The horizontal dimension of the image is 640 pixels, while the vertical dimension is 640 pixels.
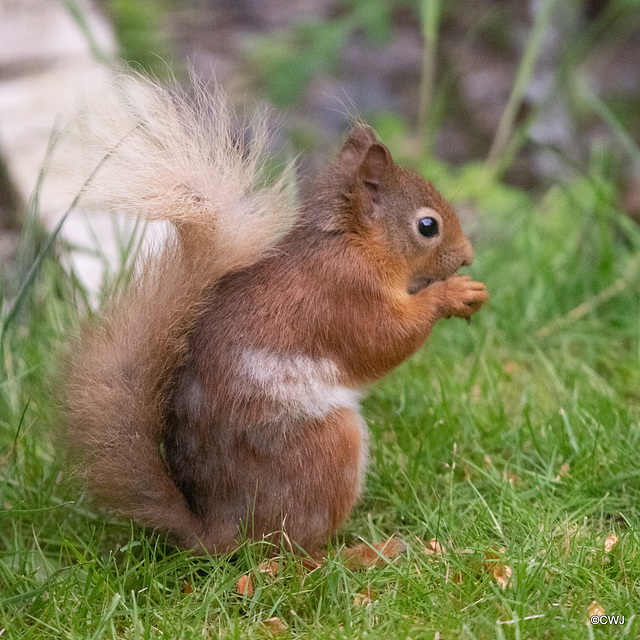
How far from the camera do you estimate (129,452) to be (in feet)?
5.71

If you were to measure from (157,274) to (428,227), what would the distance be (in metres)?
0.70

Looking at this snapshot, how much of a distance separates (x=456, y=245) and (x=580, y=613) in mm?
938

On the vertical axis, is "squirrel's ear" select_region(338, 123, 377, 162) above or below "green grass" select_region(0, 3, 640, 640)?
above

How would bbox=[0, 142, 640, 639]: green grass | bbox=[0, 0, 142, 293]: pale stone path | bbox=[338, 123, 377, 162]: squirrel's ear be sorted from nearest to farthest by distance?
bbox=[0, 142, 640, 639]: green grass, bbox=[338, 123, 377, 162]: squirrel's ear, bbox=[0, 0, 142, 293]: pale stone path

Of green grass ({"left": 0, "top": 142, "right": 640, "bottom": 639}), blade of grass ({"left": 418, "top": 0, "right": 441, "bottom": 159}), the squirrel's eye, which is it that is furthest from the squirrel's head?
blade of grass ({"left": 418, "top": 0, "right": 441, "bottom": 159})

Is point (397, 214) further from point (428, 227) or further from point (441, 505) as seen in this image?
point (441, 505)

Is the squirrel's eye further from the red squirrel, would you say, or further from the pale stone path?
the pale stone path

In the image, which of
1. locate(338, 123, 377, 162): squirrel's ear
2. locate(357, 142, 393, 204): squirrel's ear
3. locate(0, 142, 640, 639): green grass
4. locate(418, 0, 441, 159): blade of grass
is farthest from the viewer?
locate(418, 0, 441, 159): blade of grass

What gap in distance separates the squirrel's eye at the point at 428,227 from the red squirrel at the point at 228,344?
0.13m

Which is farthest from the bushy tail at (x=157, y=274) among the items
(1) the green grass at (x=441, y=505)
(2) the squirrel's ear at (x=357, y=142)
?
(2) the squirrel's ear at (x=357, y=142)

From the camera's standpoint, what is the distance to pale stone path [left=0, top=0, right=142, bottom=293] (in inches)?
156

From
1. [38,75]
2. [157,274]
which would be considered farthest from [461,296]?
[38,75]

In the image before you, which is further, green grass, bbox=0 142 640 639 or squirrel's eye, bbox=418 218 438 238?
squirrel's eye, bbox=418 218 438 238

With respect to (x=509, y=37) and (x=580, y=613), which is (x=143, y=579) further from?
(x=509, y=37)
